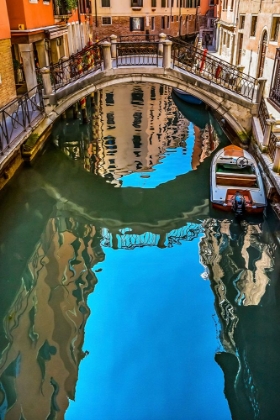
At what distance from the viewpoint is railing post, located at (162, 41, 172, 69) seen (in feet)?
36.9

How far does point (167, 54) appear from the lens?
1141 cm

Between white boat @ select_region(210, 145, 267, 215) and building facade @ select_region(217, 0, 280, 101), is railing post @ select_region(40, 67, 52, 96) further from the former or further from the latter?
building facade @ select_region(217, 0, 280, 101)

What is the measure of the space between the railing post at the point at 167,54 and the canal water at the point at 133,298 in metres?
2.86

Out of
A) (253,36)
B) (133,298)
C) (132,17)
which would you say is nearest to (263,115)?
(133,298)

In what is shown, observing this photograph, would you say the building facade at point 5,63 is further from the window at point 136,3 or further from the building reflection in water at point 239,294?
the window at point 136,3

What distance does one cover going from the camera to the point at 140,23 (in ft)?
100

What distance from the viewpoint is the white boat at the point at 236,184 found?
8906 millimetres

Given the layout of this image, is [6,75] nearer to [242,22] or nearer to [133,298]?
[133,298]

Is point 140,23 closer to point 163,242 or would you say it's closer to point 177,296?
point 163,242

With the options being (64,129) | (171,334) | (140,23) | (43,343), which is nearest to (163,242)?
(171,334)

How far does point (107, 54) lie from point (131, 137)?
12.4ft

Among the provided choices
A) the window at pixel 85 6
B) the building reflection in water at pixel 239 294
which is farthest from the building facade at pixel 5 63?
the window at pixel 85 6

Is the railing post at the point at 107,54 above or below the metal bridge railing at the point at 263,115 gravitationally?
above

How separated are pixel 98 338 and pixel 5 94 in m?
7.96
